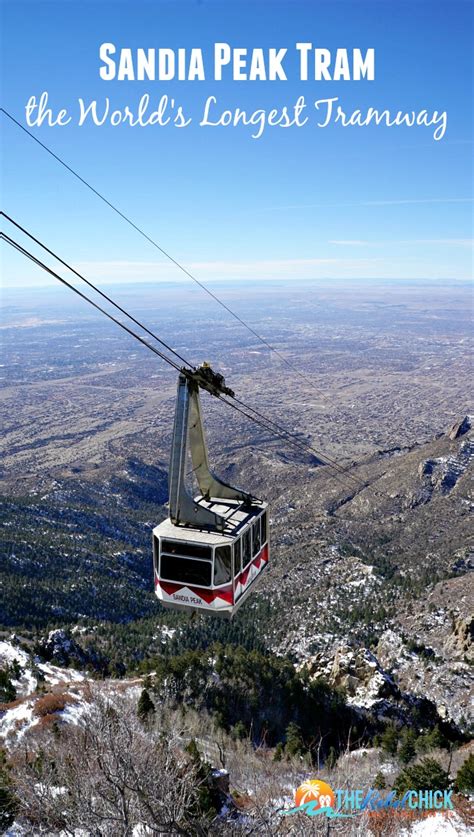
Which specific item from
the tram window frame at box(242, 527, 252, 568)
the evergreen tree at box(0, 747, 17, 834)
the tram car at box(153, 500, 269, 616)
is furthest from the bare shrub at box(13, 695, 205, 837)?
the tram window frame at box(242, 527, 252, 568)

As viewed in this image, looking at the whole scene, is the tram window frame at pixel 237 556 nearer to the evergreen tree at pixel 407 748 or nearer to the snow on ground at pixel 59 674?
the evergreen tree at pixel 407 748

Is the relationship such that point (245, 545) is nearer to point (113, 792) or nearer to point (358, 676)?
point (113, 792)

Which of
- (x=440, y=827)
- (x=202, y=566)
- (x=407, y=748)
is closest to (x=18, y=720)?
(x=202, y=566)

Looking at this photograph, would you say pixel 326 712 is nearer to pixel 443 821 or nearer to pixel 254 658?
pixel 254 658

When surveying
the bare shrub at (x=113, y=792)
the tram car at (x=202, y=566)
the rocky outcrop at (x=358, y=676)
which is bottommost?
the rocky outcrop at (x=358, y=676)

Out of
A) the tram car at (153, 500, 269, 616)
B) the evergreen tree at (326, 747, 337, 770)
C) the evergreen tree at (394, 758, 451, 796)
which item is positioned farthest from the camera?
the evergreen tree at (326, 747, 337, 770)

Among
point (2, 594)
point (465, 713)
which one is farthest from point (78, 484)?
point (465, 713)

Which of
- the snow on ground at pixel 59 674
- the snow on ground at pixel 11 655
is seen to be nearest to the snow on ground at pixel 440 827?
the snow on ground at pixel 59 674

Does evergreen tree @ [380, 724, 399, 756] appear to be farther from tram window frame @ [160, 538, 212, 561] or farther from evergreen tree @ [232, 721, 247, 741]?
tram window frame @ [160, 538, 212, 561]
